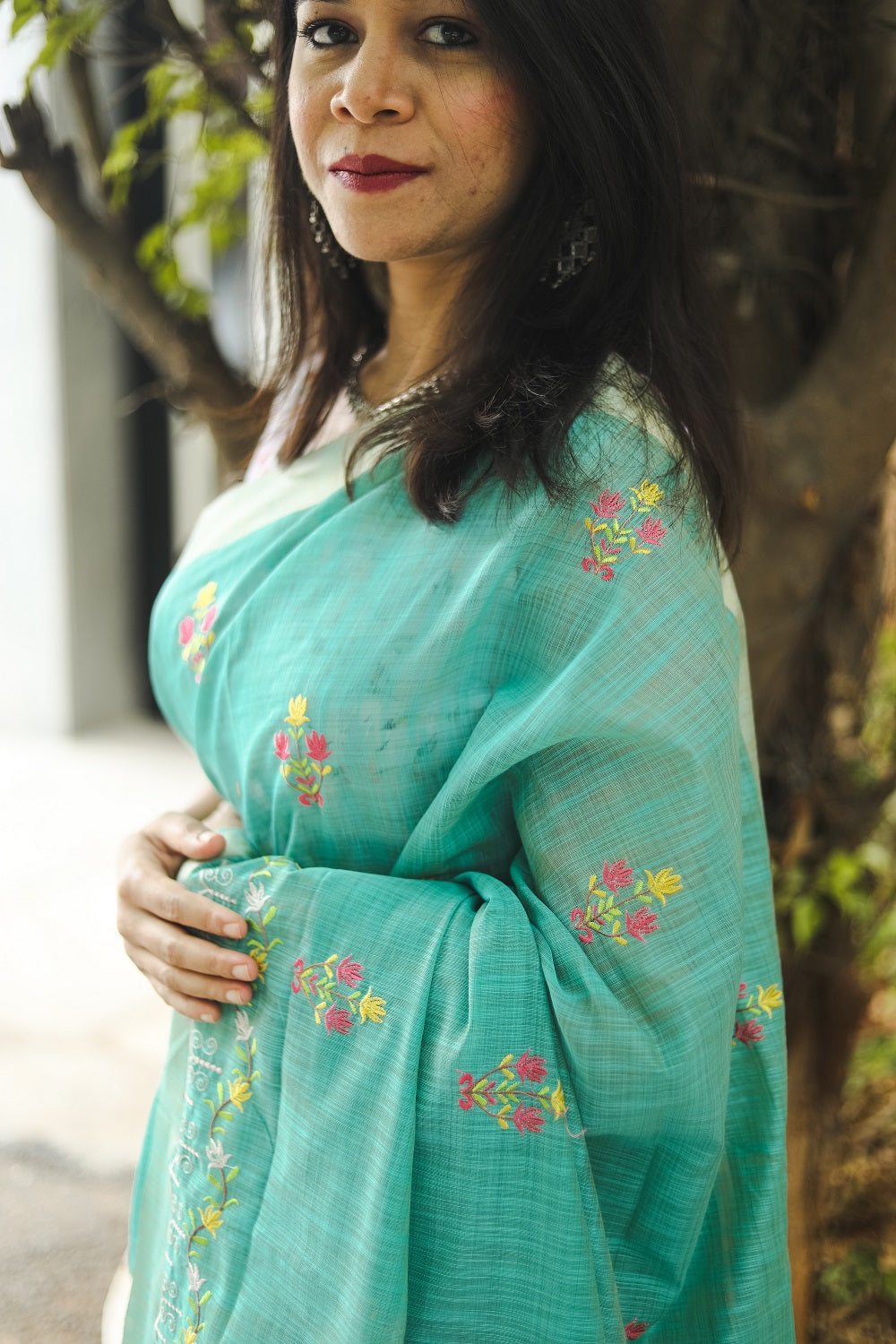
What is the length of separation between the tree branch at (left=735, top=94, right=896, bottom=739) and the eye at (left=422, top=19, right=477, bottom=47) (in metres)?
0.45

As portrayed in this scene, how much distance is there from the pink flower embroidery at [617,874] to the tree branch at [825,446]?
18.8 inches

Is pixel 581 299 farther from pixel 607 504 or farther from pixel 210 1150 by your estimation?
pixel 210 1150

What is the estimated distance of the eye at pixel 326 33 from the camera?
0.93 m

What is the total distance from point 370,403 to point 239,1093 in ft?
1.95

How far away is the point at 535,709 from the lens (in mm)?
793

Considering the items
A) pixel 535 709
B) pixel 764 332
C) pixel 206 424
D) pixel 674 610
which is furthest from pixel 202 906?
pixel 764 332

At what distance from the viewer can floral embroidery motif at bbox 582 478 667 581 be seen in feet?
2.66

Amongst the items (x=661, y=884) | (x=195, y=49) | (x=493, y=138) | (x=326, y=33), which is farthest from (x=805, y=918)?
(x=195, y=49)

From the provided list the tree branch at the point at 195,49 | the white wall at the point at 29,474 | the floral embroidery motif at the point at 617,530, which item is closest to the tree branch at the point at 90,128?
the tree branch at the point at 195,49

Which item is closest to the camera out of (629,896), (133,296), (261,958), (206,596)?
(629,896)

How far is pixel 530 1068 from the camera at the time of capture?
2.66 ft

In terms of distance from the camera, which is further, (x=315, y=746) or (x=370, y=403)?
(x=370, y=403)

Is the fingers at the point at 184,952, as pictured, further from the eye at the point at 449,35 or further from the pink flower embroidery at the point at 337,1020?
the eye at the point at 449,35

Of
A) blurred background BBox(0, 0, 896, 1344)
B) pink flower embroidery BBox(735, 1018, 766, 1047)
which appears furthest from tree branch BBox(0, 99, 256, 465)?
pink flower embroidery BBox(735, 1018, 766, 1047)
